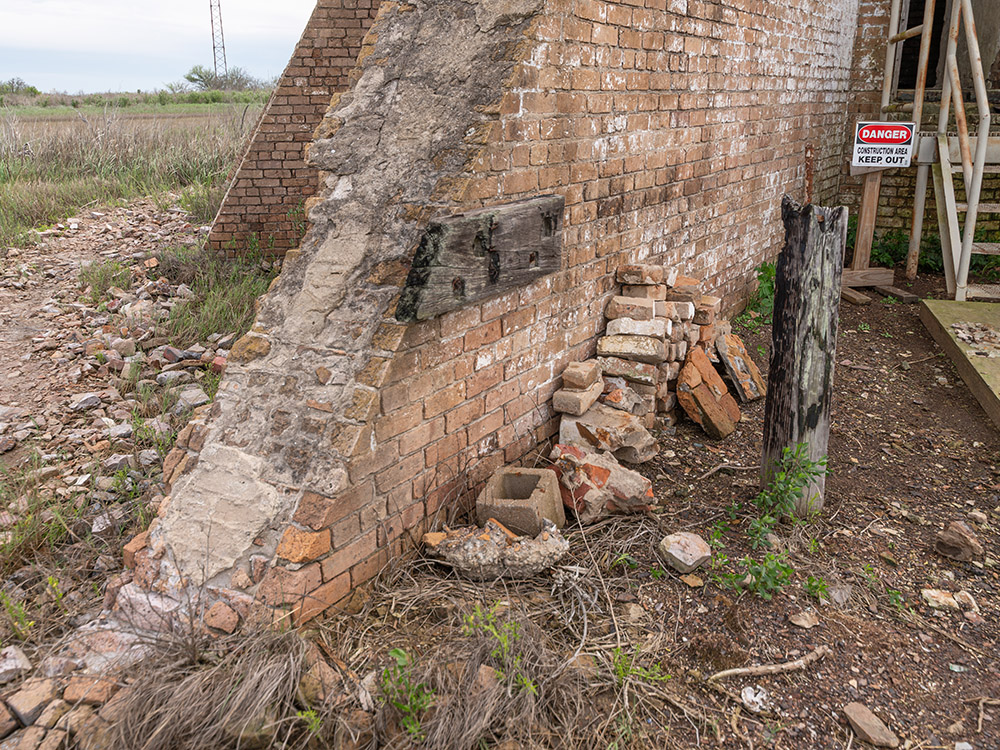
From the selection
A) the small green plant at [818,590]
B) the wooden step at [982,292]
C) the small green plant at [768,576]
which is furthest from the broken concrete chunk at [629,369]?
the wooden step at [982,292]

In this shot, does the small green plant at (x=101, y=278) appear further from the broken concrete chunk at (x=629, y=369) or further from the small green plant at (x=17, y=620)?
the broken concrete chunk at (x=629, y=369)

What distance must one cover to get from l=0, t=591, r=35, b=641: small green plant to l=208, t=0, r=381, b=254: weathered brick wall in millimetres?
5039

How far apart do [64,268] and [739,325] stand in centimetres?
689

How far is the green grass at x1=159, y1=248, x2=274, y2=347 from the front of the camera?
614 centimetres

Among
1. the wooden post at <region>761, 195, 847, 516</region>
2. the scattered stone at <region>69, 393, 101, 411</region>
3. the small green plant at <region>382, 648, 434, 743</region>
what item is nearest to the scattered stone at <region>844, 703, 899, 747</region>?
the wooden post at <region>761, 195, 847, 516</region>

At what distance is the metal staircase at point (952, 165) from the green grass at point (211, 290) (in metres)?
6.17

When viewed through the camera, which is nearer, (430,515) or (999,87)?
(430,515)

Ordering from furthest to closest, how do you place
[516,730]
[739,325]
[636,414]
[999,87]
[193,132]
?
[193,132]
[999,87]
[739,325]
[636,414]
[516,730]

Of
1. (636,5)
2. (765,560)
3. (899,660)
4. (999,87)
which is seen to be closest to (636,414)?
(765,560)

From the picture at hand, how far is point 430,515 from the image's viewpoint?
3104 mm

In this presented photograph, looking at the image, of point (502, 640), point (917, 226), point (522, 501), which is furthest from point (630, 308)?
point (917, 226)

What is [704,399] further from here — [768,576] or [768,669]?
[768,669]

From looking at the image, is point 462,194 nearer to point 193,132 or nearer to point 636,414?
point 636,414

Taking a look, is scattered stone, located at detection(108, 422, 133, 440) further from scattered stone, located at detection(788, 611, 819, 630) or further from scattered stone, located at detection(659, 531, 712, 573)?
scattered stone, located at detection(788, 611, 819, 630)
